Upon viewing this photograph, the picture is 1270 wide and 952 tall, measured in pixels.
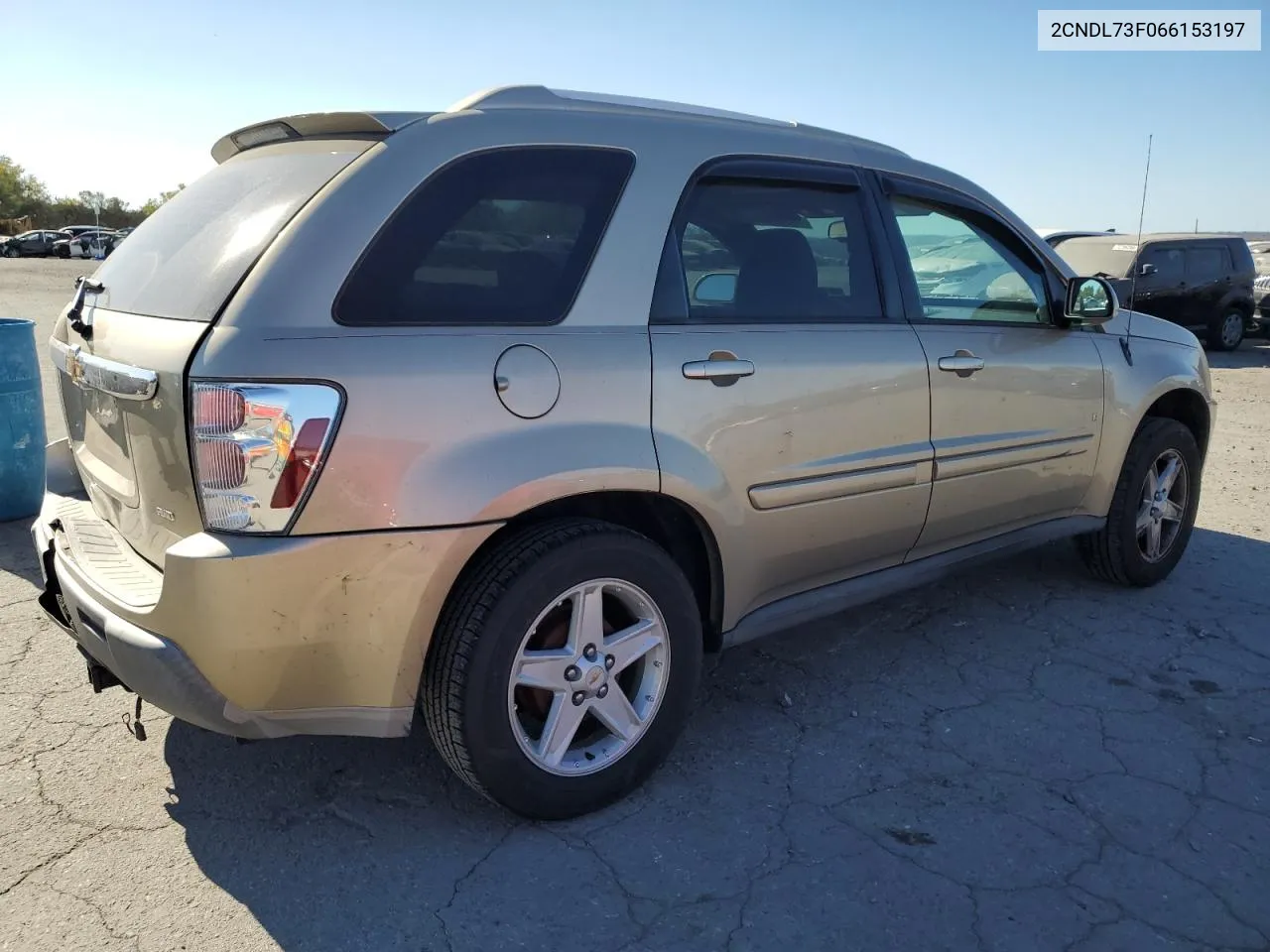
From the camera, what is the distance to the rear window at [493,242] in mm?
2348

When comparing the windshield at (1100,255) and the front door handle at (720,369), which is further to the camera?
the windshield at (1100,255)

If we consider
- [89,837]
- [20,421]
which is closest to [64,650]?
[89,837]

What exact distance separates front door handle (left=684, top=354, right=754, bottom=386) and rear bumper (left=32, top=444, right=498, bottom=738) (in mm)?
739

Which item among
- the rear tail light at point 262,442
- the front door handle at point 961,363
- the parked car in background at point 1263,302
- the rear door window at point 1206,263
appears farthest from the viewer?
the parked car in background at point 1263,302

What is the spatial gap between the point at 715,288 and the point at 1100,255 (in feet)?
40.3

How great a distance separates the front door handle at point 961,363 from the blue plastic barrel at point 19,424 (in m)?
4.59

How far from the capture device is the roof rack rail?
2623mm

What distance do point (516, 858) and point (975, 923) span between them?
1.13 meters

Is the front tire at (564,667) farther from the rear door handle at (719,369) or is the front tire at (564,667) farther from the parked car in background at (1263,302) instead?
the parked car in background at (1263,302)

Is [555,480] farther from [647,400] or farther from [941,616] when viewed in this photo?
[941,616]

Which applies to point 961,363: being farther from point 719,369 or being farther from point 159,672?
point 159,672

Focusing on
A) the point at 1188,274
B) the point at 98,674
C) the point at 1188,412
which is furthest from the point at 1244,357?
the point at 98,674

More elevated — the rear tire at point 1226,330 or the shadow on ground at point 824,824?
the rear tire at point 1226,330

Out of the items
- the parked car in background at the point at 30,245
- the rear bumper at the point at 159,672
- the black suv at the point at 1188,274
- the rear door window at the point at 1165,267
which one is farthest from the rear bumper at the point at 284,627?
the parked car in background at the point at 30,245
